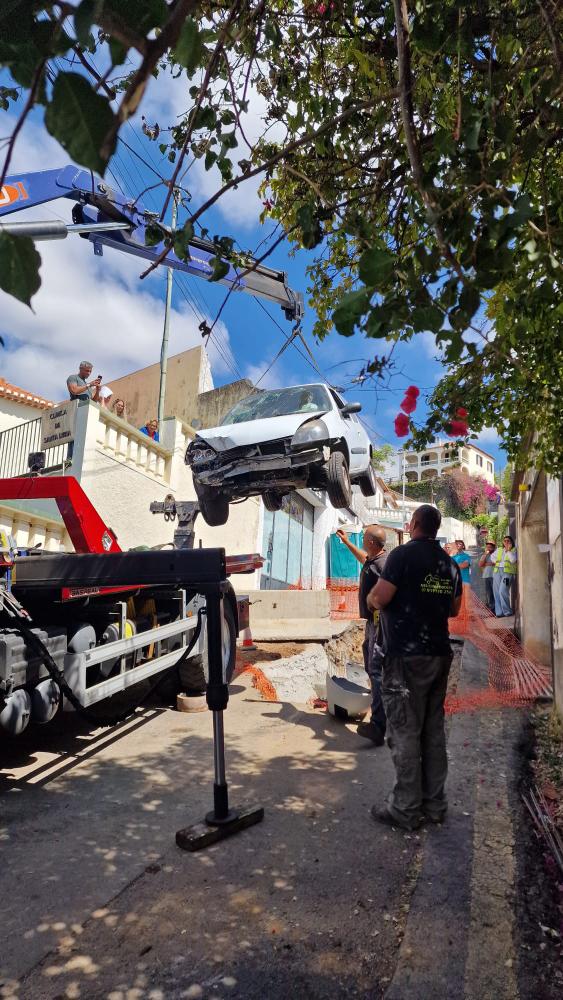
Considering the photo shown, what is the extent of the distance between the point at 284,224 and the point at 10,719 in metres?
3.42

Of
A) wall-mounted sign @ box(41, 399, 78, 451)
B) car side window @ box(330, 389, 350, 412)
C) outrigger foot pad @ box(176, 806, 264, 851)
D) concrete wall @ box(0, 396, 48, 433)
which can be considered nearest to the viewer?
outrigger foot pad @ box(176, 806, 264, 851)

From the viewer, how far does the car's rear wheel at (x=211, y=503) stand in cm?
757

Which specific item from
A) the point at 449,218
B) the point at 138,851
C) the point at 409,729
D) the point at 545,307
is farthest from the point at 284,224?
the point at 138,851

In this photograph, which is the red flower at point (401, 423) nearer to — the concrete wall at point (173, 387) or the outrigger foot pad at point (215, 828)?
the outrigger foot pad at point (215, 828)

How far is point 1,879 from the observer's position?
2828 mm

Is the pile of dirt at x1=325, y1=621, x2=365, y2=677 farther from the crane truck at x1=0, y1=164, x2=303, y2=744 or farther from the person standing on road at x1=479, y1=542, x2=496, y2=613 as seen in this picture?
the person standing on road at x1=479, y1=542, x2=496, y2=613

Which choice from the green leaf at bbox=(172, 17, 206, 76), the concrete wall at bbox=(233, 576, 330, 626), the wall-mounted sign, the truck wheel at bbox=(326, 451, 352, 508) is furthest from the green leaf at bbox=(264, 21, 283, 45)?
the concrete wall at bbox=(233, 576, 330, 626)

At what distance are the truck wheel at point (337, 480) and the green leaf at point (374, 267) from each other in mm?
6025

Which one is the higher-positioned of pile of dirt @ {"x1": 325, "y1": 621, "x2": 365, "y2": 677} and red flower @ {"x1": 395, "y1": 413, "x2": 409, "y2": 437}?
red flower @ {"x1": 395, "y1": 413, "x2": 409, "y2": 437}

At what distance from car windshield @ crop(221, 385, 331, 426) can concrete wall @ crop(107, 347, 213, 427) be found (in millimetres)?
11066

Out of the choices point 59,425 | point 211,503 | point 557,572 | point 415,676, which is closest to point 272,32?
point 415,676

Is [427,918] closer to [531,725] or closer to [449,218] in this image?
[449,218]

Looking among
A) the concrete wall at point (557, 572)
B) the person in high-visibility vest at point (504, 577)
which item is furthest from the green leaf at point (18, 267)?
the person in high-visibility vest at point (504, 577)

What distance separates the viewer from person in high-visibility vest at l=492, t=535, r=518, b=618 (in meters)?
12.3
